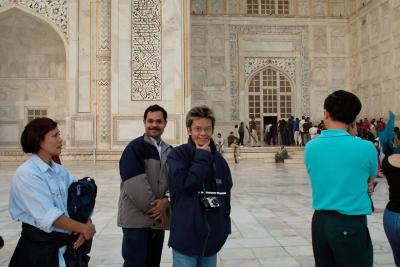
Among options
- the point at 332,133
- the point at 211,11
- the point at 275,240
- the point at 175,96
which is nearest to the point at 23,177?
the point at 332,133

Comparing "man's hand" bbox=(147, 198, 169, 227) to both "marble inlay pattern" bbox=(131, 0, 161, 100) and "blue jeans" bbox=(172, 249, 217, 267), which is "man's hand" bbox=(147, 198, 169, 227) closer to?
"blue jeans" bbox=(172, 249, 217, 267)

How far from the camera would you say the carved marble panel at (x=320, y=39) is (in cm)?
2041

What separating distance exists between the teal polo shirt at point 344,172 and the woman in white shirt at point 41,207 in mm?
1183

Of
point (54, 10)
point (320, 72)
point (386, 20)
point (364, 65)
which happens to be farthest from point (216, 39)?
point (54, 10)

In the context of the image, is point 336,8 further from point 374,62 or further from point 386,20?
point 374,62

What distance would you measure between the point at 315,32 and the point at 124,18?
410 inches

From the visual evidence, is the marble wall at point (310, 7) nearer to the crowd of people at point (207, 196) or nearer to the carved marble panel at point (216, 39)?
the carved marble panel at point (216, 39)

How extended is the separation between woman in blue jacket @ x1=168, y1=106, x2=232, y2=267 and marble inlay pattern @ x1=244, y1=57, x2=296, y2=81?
18271 millimetres

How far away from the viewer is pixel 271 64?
66.1ft

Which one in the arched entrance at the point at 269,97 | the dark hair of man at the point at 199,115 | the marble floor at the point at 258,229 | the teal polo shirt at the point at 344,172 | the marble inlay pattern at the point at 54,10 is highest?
the marble inlay pattern at the point at 54,10

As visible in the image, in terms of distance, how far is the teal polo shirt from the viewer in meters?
1.90

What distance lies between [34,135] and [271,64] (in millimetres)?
18901

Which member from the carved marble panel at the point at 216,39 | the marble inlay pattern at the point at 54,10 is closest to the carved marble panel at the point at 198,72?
the carved marble panel at the point at 216,39

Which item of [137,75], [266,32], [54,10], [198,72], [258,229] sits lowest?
[258,229]
